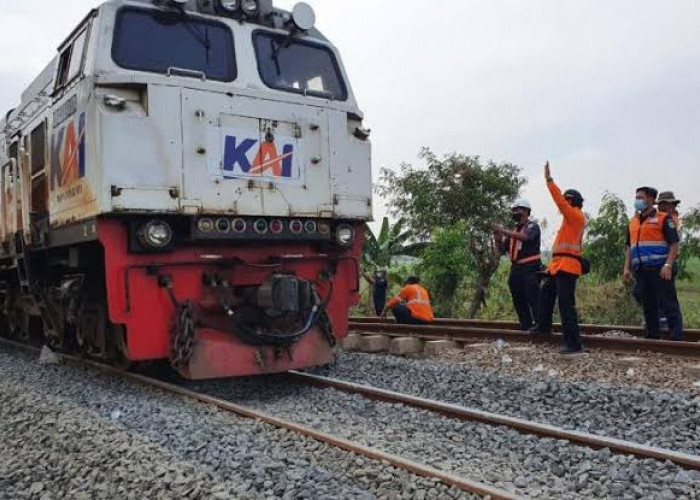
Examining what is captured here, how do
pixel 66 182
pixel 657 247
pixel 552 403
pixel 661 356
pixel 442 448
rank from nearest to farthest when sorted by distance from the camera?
pixel 442 448
pixel 552 403
pixel 66 182
pixel 661 356
pixel 657 247

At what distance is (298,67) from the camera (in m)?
6.81

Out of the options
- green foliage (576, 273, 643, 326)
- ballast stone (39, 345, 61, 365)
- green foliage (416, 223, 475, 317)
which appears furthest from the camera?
green foliage (416, 223, 475, 317)

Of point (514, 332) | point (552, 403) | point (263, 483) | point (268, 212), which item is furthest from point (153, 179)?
point (514, 332)

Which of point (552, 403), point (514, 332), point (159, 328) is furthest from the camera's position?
point (514, 332)

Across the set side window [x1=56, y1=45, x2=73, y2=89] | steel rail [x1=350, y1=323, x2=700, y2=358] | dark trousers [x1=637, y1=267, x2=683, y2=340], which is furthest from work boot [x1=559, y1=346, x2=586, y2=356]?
side window [x1=56, y1=45, x2=73, y2=89]

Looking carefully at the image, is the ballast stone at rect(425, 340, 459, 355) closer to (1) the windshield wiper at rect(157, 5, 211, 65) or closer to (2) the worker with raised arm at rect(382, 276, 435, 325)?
(2) the worker with raised arm at rect(382, 276, 435, 325)

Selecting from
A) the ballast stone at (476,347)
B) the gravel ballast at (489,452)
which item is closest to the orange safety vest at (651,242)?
the ballast stone at (476,347)

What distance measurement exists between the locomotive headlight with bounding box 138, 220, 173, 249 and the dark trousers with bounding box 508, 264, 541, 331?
14.8 ft

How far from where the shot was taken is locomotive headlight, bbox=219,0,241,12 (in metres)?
6.48

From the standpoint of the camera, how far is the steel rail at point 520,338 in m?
6.74

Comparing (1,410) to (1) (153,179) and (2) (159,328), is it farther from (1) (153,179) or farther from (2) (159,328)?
(1) (153,179)

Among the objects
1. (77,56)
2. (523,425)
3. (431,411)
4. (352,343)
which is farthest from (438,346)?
(77,56)

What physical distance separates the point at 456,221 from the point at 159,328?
10.2 metres

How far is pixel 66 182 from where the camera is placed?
627cm
